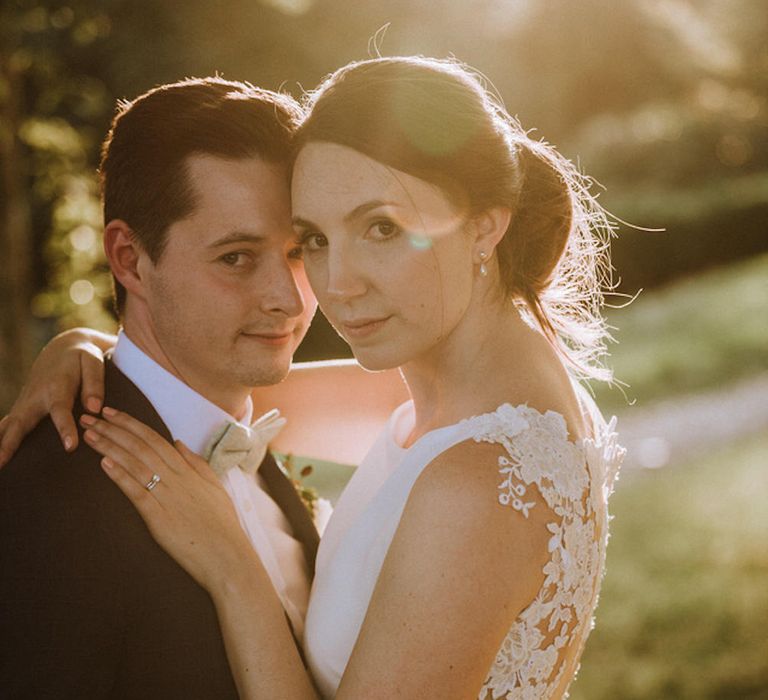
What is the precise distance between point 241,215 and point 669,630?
515 centimetres

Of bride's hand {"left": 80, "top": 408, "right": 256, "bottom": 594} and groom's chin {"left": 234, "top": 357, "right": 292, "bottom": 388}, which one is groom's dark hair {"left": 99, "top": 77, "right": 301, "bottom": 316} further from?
bride's hand {"left": 80, "top": 408, "right": 256, "bottom": 594}

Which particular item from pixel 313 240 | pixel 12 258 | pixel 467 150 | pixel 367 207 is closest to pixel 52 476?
pixel 313 240

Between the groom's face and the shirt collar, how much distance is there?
0.07m

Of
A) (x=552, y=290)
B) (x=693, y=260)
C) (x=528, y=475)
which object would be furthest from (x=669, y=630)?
(x=693, y=260)

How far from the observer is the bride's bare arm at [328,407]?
4.02m

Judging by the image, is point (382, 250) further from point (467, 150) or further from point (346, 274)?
point (467, 150)

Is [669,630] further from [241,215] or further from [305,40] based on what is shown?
[305,40]

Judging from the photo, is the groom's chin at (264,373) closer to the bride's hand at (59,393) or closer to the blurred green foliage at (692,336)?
the bride's hand at (59,393)

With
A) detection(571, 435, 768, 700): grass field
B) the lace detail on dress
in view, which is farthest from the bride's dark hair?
detection(571, 435, 768, 700): grass field

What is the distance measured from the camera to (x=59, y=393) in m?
2.88

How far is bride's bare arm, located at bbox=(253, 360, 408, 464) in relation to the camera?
13.2 feet

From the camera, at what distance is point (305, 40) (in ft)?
46.3

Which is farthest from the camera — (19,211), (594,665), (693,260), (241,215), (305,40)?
(693,260)

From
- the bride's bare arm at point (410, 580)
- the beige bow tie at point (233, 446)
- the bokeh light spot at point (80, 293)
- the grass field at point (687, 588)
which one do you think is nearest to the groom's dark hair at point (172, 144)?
the beige bow tie at point (233, 446)
